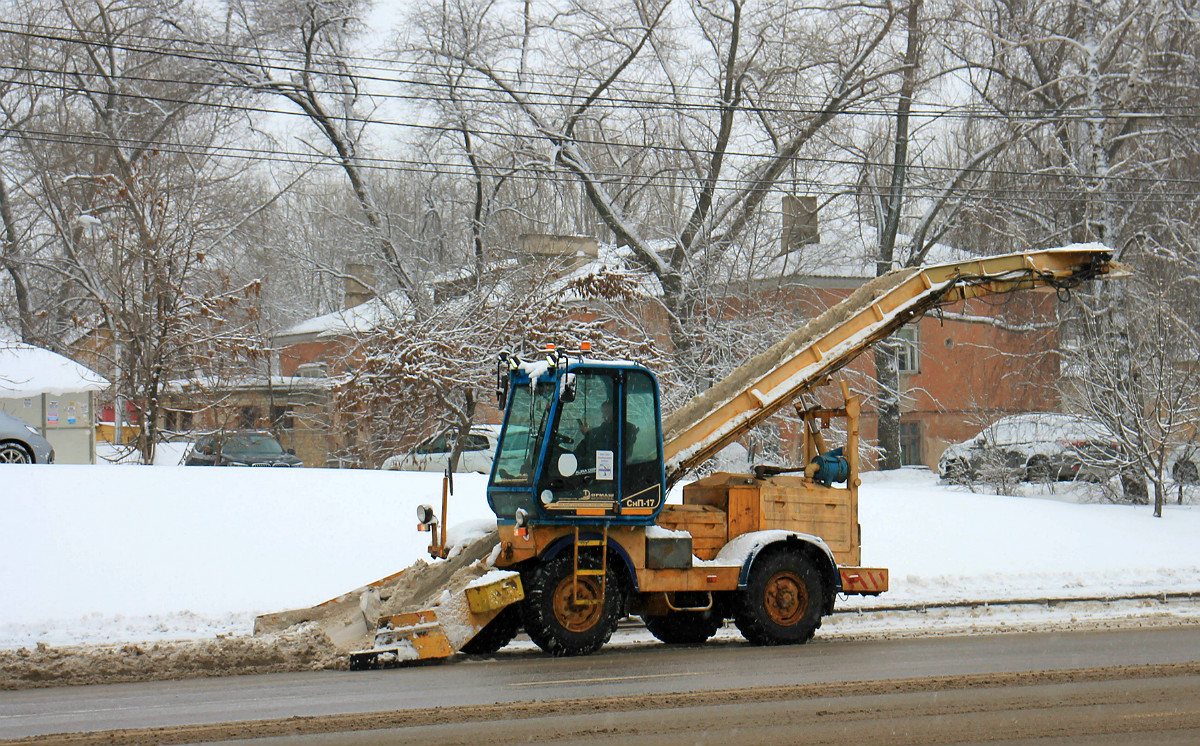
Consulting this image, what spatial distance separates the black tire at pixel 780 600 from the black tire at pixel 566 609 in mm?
1316

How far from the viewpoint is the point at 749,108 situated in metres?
27.8

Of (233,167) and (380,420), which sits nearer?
(380,420)

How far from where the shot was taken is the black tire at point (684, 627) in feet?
36.7

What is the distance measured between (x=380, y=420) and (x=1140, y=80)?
1674 cm

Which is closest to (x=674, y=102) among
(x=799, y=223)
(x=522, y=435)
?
(x=799, y=223)

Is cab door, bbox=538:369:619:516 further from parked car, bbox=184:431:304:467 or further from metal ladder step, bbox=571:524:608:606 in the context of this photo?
parked car, bbox=184:431:304:467

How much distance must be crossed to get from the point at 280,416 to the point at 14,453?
15001mm

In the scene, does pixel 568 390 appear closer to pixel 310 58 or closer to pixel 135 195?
pixel 135 195

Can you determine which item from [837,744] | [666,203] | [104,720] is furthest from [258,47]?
[837,744]

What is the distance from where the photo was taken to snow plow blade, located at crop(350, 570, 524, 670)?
918 centimetres

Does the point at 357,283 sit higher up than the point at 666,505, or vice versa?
the point at 357,283

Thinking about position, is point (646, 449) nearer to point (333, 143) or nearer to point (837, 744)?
point (837, 744)

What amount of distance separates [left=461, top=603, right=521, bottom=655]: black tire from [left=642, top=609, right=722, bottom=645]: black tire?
1438mm

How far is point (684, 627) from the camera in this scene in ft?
36.8
